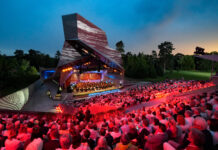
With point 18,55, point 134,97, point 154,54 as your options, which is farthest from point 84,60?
point 18,55

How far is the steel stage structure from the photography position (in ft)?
70.0

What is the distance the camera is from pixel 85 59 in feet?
79.8

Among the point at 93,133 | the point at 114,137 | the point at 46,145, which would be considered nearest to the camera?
the point at 46,145

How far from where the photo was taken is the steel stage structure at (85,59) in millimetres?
21328

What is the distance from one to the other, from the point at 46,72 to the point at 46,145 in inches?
1715

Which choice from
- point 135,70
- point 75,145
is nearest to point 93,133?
point 75,145

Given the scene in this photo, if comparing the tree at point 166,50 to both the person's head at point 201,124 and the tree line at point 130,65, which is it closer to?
the tree line at point 130,65

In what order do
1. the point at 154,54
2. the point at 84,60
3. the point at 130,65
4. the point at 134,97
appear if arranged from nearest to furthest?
the point at 134,97, the point at 84,60, the point at 130,65, the point at 154,54

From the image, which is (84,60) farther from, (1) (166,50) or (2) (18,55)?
(2) (18,55)

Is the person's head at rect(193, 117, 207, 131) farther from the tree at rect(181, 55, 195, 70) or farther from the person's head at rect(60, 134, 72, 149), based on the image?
the tree at rect(181, 55, 195, 70)

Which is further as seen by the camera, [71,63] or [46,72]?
[46,72]

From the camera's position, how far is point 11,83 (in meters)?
26.5

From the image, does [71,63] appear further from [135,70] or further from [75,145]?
[135,70]

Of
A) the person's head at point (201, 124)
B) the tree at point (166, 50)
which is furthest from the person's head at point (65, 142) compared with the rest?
the tree at point (166, 50)
